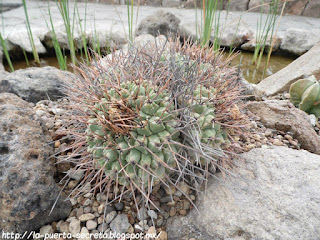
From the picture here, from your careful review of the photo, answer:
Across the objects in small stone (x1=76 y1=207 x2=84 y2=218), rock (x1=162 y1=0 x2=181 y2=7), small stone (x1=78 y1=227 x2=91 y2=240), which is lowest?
small stone (x1=78 y1=227 x2=91 y2=240)

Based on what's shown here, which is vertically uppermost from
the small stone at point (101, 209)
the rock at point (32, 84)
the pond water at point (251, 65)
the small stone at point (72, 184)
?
the rock at point (32, 84)

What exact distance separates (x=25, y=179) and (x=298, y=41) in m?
5.59

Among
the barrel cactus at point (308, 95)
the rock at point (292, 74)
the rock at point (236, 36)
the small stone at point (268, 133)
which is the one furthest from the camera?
the rock at point (236, 36)

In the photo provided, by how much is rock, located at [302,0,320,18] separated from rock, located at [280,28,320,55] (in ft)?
8.59

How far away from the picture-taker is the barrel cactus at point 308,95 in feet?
7.10

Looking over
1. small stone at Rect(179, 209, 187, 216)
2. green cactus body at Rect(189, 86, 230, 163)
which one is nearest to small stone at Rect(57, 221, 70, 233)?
small stone at Rect(179, 209, 187, 216)

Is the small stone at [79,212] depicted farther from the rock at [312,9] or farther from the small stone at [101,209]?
the rock at [312,9]

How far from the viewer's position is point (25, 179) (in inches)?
47.9

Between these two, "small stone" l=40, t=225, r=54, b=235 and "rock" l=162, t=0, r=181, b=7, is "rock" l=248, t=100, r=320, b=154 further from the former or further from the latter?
"rock" l=162, t=0, r=181, b=7

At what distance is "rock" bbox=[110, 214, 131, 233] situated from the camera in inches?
50.6

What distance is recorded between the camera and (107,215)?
4.42ft

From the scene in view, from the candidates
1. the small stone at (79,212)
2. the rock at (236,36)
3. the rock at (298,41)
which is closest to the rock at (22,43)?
the rock at (236,36)

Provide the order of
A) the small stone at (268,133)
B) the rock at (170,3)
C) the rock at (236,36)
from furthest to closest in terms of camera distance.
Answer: the rock at (170,3) → the rock at (236,36) → the small stone at (268,133)

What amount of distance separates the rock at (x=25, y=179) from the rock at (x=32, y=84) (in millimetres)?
787
